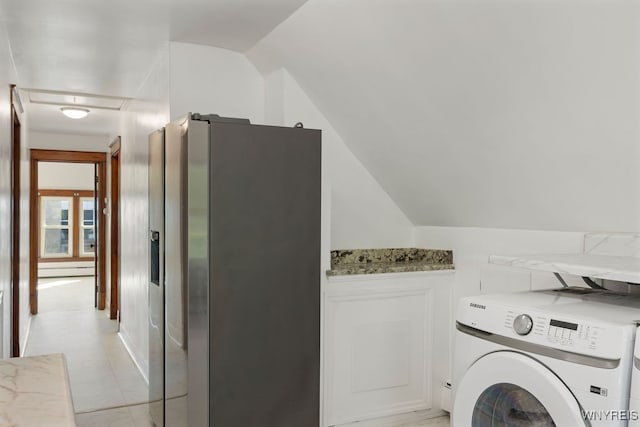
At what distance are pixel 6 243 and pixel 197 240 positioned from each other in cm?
160

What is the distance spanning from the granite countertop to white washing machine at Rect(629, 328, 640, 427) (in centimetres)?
163

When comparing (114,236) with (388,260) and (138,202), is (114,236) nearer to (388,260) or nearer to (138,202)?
(138,202)

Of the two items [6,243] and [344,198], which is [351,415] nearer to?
[344,198]

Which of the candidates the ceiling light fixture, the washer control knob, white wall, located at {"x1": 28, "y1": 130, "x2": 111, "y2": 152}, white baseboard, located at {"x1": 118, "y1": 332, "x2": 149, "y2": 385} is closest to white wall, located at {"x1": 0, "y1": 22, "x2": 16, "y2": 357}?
white baseboard, located at {"x1": 118, "y1": 332, "x2": 149, "y2": 385}

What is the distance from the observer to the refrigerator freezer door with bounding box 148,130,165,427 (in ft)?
9.30

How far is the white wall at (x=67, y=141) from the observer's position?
6969 mm

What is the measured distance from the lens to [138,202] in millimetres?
4332

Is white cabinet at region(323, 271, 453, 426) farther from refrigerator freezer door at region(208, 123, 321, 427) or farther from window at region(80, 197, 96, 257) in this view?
window at region(80, 197, 96, 257)

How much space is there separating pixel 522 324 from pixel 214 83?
2.35 metres

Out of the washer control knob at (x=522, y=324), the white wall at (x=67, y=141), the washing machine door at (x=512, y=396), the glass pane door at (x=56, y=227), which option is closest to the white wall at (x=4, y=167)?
the washing machine door at (x=512, y=396)

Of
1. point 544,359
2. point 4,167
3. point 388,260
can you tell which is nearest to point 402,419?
point 388,260

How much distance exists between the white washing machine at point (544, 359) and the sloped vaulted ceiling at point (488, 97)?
53cm

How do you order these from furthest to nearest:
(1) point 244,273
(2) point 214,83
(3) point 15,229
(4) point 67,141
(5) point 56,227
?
(5) point 56,227, (4) point 67,141, (3) point 15,229, (2) point 214,83, (1) point 244,273

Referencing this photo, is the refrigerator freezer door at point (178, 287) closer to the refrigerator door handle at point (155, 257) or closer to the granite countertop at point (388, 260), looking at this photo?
the refrigerator door handle at point (155, 257)
